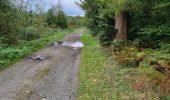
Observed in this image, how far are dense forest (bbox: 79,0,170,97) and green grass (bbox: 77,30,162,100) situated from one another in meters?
0.39

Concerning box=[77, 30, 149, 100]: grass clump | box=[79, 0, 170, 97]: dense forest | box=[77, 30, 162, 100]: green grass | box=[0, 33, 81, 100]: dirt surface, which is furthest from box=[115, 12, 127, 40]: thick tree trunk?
box=[77, 30, 162, 100]: green grass

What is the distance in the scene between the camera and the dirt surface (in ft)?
29.3

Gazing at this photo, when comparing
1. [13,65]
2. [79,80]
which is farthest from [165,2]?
[13,65]

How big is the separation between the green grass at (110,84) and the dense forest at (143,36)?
39cm

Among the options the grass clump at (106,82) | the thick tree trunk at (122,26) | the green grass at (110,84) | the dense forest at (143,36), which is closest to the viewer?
the green grass at (110,84)

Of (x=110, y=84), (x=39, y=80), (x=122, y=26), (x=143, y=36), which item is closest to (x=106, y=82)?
(x=110, y=84)

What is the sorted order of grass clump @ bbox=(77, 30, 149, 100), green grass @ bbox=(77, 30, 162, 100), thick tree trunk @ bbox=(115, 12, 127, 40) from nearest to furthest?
green grass @ bbox=(77, 30, 162, 100)
grass clump @ bbox=(77, 30, 149, 100)
thick tree trunk @ bbox=(115, 12, 127, 40)

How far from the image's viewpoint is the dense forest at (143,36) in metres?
10.1

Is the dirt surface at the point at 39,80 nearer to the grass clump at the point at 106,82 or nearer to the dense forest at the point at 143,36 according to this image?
the grass clump at the point at 106,82

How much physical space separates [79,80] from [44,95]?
237 cm

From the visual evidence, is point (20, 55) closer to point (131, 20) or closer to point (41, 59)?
point (41, 59)

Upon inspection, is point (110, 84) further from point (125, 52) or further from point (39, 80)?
point (125, 52)

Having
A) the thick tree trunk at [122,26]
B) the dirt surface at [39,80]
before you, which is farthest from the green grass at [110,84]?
the thick tree trunk at [122,26]

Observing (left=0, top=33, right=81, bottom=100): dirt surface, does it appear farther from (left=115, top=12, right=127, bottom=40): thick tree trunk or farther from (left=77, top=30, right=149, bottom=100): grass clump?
(left=115, top=12, right=127, bottom=40): thick tree trunk
